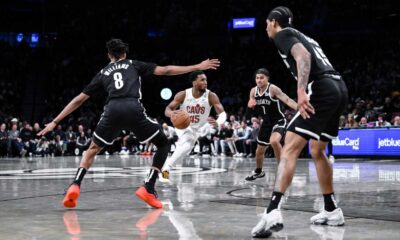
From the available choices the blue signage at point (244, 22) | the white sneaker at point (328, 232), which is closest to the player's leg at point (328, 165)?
the white sneaker at point (328, 232)

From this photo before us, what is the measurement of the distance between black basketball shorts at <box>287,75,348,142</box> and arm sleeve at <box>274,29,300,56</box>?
401mm

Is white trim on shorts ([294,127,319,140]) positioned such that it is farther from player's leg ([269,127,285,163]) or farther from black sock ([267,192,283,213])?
player's leg ([269,127,285,163])

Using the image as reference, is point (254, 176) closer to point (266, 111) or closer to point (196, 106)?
point (266, 111)

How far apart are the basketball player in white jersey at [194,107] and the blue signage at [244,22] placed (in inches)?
1011

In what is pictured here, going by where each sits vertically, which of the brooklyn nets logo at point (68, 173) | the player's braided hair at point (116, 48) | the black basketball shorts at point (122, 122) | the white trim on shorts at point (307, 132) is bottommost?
the brooklyn nets logo at point (68, 173)

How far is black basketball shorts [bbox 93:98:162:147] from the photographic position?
23.3 ft

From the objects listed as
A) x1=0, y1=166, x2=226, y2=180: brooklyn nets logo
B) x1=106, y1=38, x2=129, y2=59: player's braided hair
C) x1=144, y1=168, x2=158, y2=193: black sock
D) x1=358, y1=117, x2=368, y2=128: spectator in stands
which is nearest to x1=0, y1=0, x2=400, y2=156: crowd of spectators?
x1=358, y1=117, x2=368, y2=128: spectator in stands

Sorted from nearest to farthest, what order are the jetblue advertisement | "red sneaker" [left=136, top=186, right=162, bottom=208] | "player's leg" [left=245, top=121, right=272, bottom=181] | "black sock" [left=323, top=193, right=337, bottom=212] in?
"black sock" [left=323, top=193, right=337, bottom=212]
"red sneaker" [left=136, top=186, right=162, bottom=208]
"player's leg" [left=245, top=121, right=272, bottom=181]
the jetblue advertisement

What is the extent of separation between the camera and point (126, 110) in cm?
708

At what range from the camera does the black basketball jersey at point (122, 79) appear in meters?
7.16

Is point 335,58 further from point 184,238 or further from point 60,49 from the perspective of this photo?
point 184,238

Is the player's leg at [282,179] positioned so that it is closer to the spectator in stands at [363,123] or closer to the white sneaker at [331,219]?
the white sneaker at [331,219]

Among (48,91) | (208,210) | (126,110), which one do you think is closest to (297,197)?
(208,210)

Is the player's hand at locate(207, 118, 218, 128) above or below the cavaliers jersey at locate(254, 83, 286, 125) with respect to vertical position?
below
